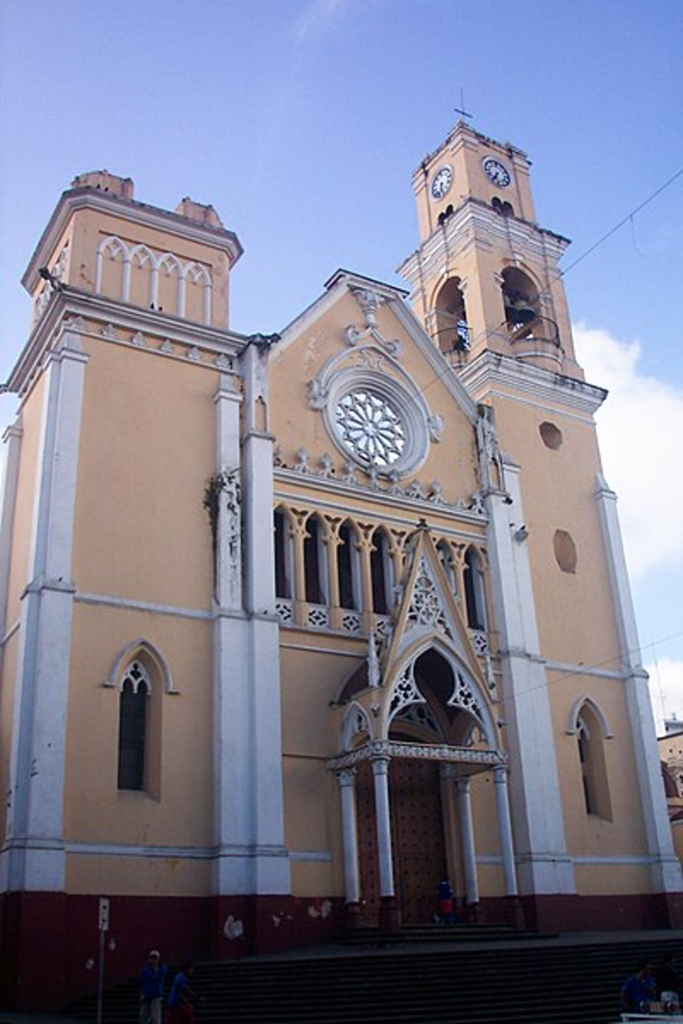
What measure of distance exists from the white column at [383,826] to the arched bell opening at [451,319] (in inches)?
605

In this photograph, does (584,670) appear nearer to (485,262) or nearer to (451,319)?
(451,319)

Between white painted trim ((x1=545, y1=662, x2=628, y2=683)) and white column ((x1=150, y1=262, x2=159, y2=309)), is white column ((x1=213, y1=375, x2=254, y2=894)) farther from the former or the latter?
white painted trim ((x1=545, y1=662, x2=628, y2=683))

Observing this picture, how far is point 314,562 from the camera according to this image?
24734 mm

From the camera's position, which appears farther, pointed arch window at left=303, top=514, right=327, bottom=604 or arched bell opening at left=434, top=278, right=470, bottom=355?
arched bell opening at left=434, top=278, right=470, bottom=355

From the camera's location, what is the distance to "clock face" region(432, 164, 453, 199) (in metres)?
35.0

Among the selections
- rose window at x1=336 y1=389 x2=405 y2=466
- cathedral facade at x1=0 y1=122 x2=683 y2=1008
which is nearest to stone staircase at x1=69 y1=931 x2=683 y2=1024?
cathedral facade at x1=0 y1=122 x2=683 y2=1008

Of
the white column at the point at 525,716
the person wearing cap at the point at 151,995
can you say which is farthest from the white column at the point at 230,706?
the white column at the point at 525,716

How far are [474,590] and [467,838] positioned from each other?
620 centimetres

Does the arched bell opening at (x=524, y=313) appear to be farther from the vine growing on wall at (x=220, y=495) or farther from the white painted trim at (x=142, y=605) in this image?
the white painted trim at (x=142, y=605)

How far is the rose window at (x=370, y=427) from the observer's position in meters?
26.5

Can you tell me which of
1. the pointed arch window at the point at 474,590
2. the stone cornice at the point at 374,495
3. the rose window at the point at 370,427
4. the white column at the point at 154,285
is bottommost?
the pointed arch window at the point at 474,590

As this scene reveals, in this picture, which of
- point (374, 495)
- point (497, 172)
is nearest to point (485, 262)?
point (497, 172)

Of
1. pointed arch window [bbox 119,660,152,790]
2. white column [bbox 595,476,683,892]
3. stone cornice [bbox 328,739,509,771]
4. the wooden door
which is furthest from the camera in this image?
white column [bbox 595,476,683,892]

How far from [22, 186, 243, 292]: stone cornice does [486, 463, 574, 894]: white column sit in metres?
9.24
